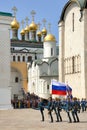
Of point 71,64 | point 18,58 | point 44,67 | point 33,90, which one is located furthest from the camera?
point 18,58

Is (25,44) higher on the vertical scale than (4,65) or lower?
higher

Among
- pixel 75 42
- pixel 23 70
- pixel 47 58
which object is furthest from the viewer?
pixel 23 70

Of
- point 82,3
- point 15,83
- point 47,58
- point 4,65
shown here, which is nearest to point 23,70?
point 15,83

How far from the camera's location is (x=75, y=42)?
113ft

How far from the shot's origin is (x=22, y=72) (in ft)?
188

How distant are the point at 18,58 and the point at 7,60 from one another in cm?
3550

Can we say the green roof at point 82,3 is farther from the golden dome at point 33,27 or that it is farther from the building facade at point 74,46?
the golden dome at point 33,27

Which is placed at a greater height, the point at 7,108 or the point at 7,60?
the point at 7,60

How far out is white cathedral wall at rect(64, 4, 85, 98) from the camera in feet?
107

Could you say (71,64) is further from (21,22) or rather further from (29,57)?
(21,22)

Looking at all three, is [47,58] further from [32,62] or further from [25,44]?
[25,44]

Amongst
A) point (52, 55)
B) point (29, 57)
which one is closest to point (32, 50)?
point (29, 57)

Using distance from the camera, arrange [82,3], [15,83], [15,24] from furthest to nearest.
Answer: [15,24]
[15,83]
[82,3]

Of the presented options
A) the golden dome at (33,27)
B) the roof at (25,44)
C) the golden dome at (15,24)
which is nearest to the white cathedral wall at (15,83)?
the roof at (25,44)
